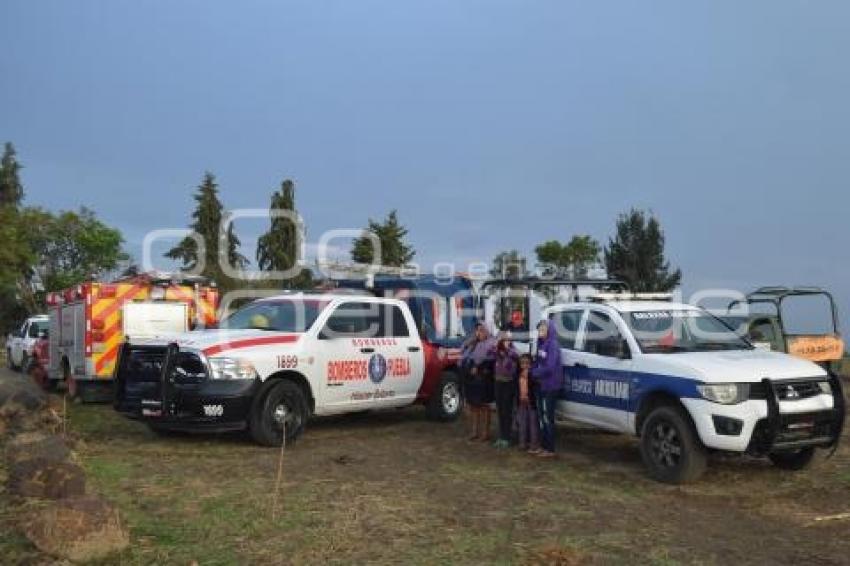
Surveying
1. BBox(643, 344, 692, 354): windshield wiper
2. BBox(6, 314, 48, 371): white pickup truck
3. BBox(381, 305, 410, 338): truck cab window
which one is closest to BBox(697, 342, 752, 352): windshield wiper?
BBox(643, 344, 692, 354): windshield wiper

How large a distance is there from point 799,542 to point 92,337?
12693mm

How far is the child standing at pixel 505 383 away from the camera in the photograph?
10930 mm

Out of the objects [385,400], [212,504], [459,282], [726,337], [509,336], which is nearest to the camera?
[212,504]

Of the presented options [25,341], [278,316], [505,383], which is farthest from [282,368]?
[25,341]

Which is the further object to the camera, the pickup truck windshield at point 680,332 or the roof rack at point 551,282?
the roof rack at point 551,282

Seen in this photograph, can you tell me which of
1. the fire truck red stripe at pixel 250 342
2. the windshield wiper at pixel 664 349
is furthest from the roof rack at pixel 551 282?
the fire truck red stripe at pixel 250 342

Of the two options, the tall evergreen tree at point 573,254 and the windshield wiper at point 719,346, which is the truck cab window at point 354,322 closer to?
the windshield wiper at point 719,346

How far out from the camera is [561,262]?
4269cm

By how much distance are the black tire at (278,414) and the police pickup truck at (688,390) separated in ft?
10.6

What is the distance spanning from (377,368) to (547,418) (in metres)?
2.78

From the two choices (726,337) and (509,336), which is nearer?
(726,337)

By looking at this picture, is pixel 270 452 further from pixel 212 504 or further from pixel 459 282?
pixel 459 282

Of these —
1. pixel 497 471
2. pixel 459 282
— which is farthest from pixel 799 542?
pixel 459 282

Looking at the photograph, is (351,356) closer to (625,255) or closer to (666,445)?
(666,445)
